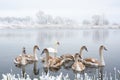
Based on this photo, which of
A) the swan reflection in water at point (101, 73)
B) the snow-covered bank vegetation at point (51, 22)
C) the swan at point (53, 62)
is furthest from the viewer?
the snow-covered bank vegetation at point (51, 22)

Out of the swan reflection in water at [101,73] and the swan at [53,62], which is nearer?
the swan reflection in water at [101,73]

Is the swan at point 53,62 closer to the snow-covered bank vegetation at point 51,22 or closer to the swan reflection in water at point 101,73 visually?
the swan reflection in water at point 101,73

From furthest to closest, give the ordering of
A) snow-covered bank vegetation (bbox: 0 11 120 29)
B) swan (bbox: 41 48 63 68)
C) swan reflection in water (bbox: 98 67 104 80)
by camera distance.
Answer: snow-covered bank vegetation (bbox: 0 11 120 29) → swan (bbox: 41 48 63 68) → swan reflection in water (bbox: 98 67 104 80)

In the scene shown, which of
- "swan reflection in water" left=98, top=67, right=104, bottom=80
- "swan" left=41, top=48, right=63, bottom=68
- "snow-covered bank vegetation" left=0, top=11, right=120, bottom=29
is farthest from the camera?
"snow-covered bank vegetation" left=0, top=11, right=120, bottom=29

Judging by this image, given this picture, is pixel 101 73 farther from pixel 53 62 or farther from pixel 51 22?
pixel 51 22

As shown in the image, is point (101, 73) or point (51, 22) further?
point (51, 22)

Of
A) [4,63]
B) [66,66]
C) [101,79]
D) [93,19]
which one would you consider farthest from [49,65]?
[93,19]

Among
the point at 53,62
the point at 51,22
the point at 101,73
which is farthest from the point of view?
the point at 51,22

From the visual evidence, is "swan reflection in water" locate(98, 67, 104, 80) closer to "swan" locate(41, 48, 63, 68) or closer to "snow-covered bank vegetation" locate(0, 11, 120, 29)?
"swan" locate(41, 48, 63, 68)

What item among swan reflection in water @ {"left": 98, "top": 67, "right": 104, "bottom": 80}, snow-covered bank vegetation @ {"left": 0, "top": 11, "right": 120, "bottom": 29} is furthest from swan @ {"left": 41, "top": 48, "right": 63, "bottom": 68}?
snow-covered bank vegetation @ {"left": 0, "top": 11, "right": 120, "bottom": 29}

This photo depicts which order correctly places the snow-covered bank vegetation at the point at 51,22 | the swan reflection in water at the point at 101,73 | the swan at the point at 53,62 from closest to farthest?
the swan reflection in water at the point at 101,73, the swan at the point at 53,62, the snow-covered bank vegetation at the point at 51,22

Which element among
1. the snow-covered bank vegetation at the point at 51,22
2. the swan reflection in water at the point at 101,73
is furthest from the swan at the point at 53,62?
the snow-covered bank vegetation at the point at 51,22

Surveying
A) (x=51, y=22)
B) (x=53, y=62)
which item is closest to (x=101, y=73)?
(x=53, y=62)

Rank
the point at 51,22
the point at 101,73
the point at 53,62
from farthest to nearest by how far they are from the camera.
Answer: the point at 51,22, the point at 53,62, the point at 101,73
